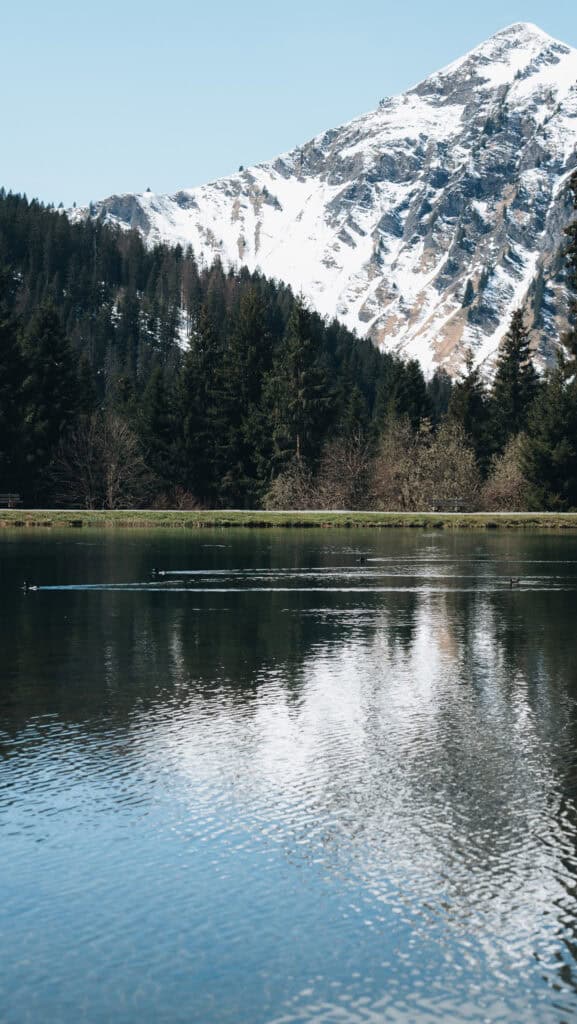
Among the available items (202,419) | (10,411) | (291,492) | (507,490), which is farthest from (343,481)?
(10,411)

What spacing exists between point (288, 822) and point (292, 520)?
258 ft

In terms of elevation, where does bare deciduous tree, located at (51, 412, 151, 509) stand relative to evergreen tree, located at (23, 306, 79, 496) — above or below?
below

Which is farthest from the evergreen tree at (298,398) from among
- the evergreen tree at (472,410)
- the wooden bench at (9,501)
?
the wooden bench at (9,501)

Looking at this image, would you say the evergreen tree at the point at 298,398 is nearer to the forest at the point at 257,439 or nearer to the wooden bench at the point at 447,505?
the forest at the point at 257,439

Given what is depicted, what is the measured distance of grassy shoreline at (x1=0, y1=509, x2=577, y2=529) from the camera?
303 feet

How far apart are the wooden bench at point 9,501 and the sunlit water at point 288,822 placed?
228ft

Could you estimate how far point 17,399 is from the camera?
105 metres

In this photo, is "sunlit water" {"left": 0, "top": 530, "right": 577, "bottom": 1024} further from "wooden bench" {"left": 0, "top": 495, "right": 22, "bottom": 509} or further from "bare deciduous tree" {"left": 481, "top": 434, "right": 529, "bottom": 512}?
"bare deciduous tree" {"left": 481, "top": 434, "right": 529, "bottom": 512}

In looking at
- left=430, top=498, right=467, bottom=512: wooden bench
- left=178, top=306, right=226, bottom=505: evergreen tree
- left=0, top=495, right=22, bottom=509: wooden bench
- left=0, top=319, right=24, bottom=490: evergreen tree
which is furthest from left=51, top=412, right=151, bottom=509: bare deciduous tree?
left=430, top=498, right=467, bottom=512: wooden bench

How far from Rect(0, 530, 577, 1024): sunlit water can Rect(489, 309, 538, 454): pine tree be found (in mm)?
101450

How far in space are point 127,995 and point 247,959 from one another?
1.11 meters

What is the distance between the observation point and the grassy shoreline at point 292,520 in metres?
92.4

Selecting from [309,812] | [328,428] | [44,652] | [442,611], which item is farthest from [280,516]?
[309,812]

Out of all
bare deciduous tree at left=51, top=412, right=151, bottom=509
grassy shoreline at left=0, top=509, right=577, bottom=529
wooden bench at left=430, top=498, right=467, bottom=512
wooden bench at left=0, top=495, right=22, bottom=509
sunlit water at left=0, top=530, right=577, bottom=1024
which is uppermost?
bare deciduous tree at left=51, top=412, right=151, bottom=509
